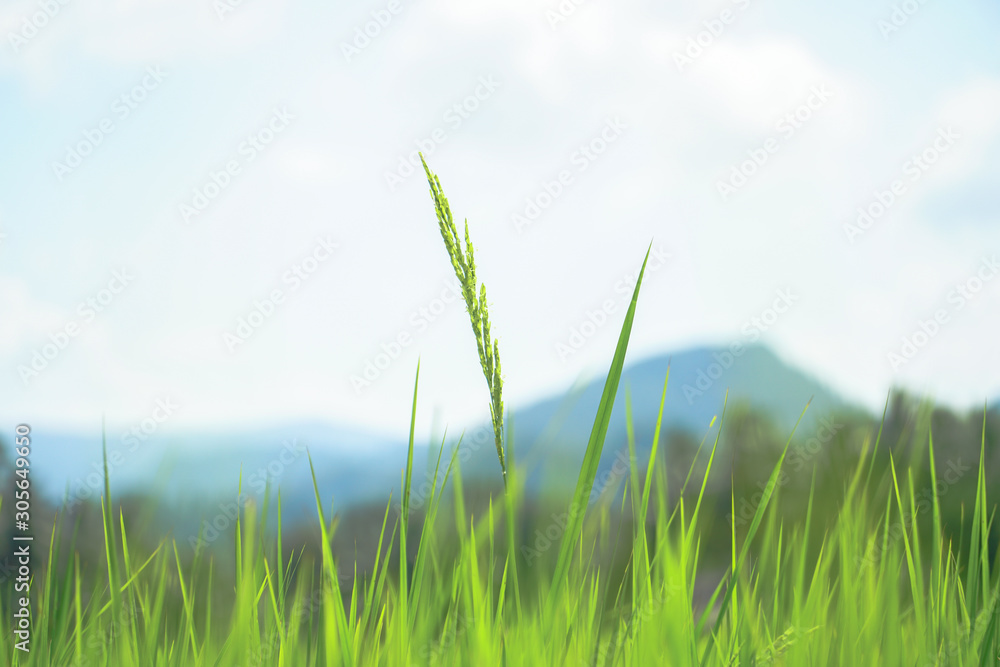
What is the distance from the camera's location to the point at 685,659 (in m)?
1.47

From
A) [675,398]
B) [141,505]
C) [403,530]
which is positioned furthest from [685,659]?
[141,505]

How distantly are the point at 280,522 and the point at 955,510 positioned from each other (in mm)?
4771

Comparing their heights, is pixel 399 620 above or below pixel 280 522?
below

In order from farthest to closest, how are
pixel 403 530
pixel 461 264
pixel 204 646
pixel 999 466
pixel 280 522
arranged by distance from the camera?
pixel 999 466
pixel 204 646
pixel 280 522
pixel 403 530
pixel 461 264

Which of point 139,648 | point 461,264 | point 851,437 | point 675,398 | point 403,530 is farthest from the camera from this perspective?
point 851,437

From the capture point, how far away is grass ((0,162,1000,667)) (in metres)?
1.47

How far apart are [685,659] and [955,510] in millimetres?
4185

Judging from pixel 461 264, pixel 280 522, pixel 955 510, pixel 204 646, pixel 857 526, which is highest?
pixel 461 264

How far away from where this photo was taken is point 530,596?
1809 millimetres

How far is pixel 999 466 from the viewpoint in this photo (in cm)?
336

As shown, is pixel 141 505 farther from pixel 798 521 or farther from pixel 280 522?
pixel 798 521

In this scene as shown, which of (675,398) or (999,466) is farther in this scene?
(999,466)

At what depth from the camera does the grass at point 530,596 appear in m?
1.47

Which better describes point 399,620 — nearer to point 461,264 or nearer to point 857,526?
point 461,264
